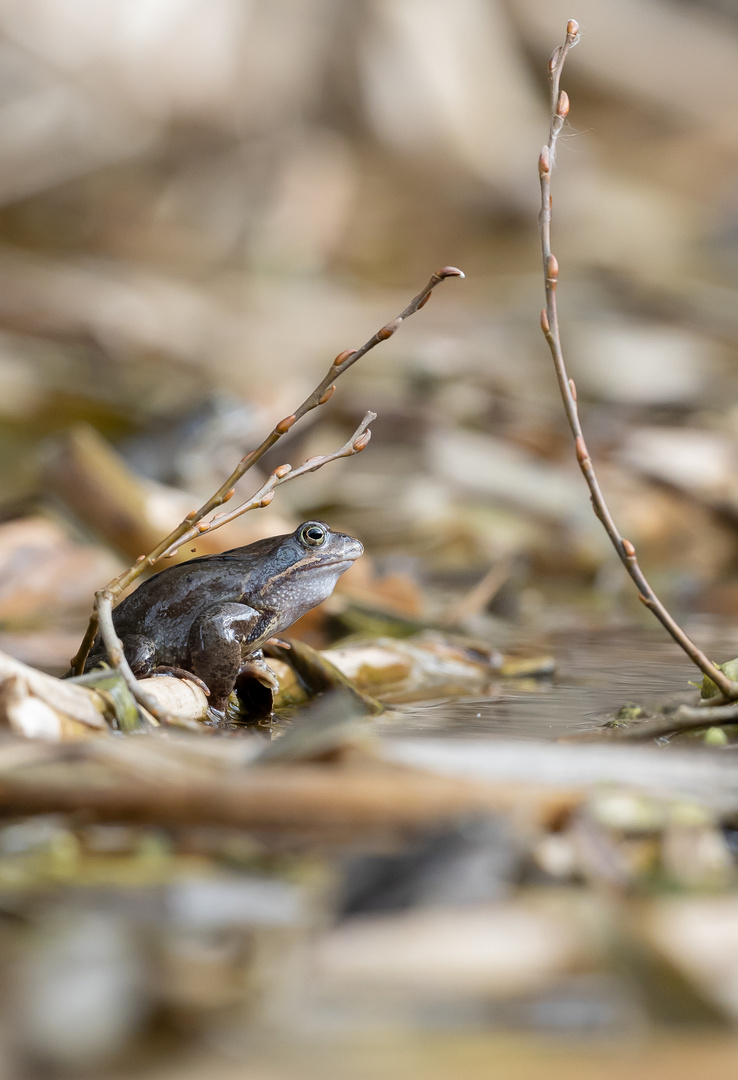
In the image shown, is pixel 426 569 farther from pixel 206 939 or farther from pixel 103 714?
pixel 206 939

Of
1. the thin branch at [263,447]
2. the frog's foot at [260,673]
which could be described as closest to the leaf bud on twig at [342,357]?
the thin branch at [263,447]

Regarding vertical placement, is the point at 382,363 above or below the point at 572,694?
below

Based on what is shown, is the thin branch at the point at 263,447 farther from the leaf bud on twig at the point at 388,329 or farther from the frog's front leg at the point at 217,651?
the frog's front leg at the point at 217,651

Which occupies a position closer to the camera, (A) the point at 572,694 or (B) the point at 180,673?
(B) the point at 180,673

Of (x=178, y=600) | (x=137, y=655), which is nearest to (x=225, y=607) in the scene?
→ (x=178, y=600)

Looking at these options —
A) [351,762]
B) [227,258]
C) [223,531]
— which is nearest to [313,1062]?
[351,762]

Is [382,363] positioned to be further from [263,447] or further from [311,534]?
[263,447]

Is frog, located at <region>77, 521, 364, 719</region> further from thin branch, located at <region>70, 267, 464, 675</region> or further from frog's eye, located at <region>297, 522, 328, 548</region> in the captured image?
thin branch, located at <region>70, 267, 464, 675</region>
